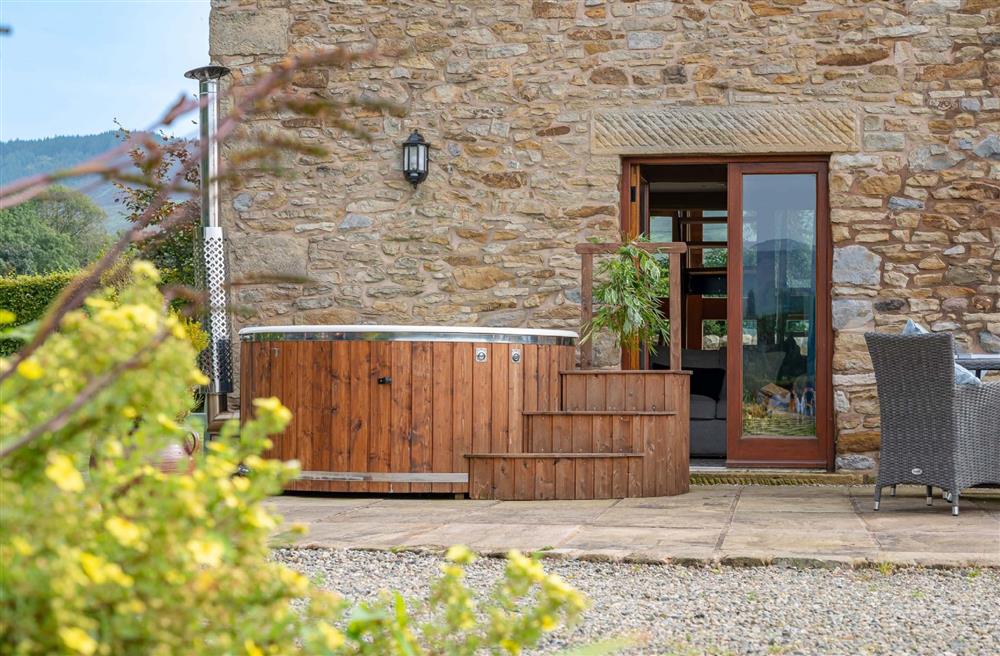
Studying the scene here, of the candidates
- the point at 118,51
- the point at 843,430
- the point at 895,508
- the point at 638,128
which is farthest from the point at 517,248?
the point at 118,51

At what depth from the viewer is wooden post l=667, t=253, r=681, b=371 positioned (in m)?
6.51

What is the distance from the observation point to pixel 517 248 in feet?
24.7

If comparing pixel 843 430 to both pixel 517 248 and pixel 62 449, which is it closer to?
pixel 517 248

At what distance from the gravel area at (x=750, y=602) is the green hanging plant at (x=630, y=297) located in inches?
115

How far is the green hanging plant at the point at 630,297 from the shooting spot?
6648mm

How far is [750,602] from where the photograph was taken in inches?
127

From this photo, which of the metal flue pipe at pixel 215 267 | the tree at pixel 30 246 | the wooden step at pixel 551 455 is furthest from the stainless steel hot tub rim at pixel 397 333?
the tree at pixel 30 246

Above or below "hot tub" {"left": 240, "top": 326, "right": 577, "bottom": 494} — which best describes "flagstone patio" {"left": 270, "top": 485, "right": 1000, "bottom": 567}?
below

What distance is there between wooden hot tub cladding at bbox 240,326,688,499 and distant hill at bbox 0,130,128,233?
233ft

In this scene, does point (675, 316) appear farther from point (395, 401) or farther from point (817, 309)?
point (395, 401)

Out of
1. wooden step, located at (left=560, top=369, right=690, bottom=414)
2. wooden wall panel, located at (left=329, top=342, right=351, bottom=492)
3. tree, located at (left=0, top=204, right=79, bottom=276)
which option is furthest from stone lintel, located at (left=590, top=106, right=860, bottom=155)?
tree, located at (left=0, top=204, right=79, bottom=276)

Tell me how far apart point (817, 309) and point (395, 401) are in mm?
2865

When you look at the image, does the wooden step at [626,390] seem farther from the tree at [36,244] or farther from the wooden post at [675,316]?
the tree at [36,244]

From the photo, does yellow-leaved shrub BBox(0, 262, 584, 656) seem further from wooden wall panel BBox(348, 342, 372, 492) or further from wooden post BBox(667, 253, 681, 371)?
wooden post BBox(667, 253, 681, 371)
